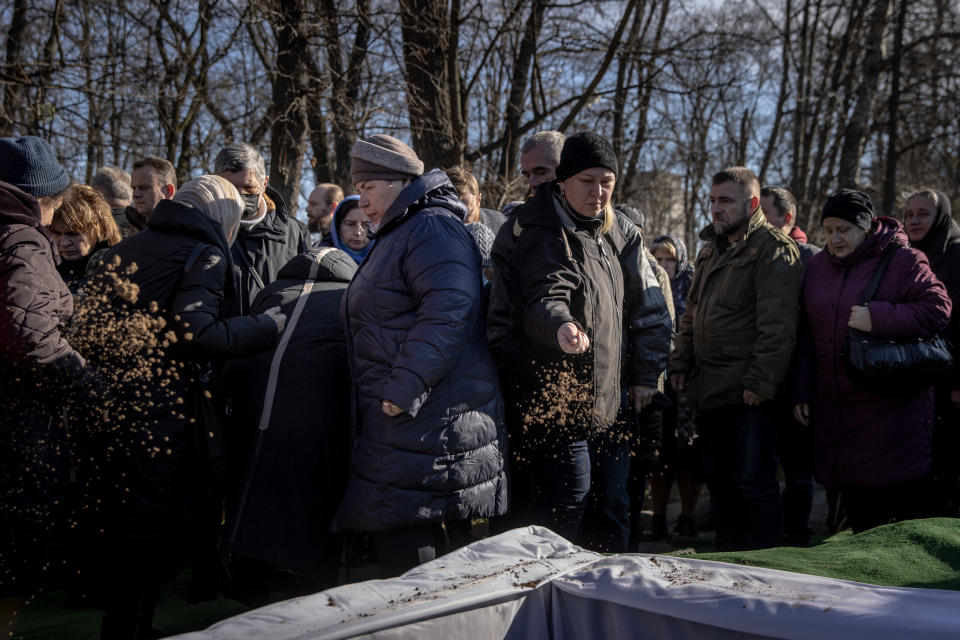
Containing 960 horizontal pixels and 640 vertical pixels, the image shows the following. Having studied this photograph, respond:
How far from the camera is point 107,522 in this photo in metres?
2.73

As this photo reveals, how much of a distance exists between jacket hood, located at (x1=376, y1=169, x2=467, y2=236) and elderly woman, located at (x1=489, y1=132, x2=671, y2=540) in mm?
362

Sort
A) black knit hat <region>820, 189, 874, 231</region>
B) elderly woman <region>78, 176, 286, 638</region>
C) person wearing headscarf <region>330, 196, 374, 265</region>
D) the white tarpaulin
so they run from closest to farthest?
the white tarpaulin, elderly woman <region>78, 176, 286, 638</region>, black knit hat <region>820, 189, 874, 231</region>, person wearing headscarf <region>330, 196, 374, 265</region>

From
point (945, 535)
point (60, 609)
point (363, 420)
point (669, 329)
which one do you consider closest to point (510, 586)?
point (363, 420)

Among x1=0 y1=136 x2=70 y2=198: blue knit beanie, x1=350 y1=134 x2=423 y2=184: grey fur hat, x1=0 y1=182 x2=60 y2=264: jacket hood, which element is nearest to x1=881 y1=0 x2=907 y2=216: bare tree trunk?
x1=350 y1=134 x2=423 y2=184: grey fur hat

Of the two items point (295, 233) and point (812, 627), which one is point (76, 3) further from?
point (812, 627)

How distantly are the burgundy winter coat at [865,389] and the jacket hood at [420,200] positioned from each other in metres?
1.97

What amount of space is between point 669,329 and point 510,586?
76.3 inches

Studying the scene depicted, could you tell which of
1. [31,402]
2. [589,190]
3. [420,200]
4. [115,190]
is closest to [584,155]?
[589,190]

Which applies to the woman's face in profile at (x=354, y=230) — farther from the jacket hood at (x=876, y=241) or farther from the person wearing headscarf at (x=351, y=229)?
the jacket hood at (x=876, y=241)

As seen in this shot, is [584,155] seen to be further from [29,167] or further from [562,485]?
[29,167]

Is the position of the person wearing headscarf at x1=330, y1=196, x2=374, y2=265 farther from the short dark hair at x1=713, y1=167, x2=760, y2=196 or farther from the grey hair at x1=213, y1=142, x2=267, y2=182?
the short dark hair at x1=713, y1=167, x2=760, y2=196

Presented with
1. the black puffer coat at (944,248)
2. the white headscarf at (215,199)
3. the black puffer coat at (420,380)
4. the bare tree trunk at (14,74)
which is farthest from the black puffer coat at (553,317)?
the bare tree trunk at (14,74)

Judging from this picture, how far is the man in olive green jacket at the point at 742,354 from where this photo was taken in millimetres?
3842

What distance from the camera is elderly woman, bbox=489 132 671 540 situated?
3.18 meters
